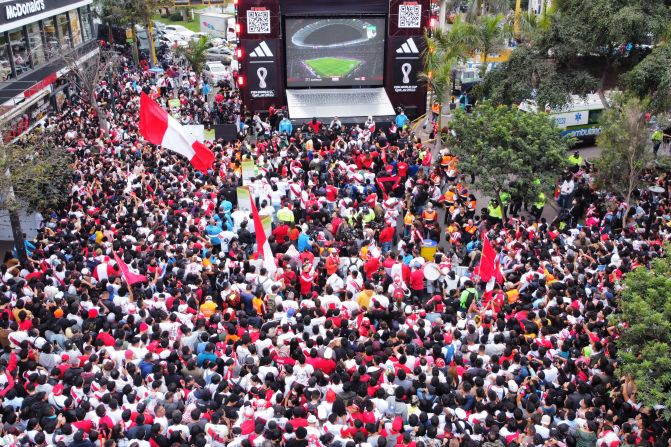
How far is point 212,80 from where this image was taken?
34.2m

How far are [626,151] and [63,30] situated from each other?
83.3 feet

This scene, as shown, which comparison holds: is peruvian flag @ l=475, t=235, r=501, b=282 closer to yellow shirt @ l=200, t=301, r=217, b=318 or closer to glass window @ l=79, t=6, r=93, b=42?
yellow shirt @ l=200, t=301, r=217, b=318

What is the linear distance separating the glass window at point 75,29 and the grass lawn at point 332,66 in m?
13.6

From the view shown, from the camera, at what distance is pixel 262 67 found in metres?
24.7

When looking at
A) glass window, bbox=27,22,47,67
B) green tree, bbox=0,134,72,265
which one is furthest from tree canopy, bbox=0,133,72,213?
glass window, bbox=27,22,47,67

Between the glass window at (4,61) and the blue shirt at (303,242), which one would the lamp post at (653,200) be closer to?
the blue shirt at (303,242)

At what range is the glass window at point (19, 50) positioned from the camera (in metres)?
26.0

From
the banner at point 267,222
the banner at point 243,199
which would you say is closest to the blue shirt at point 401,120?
the banner at point 243,199

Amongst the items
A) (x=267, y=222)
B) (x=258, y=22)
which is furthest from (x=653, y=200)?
(x=258, y=22)

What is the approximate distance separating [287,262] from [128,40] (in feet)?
95.3

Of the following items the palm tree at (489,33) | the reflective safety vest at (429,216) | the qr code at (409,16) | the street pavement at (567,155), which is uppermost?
the qr code at (409,16)

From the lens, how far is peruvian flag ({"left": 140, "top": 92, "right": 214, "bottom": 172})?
50.6 feet

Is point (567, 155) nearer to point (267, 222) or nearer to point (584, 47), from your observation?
point (584, 47)

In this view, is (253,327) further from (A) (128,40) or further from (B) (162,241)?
(A) (128,40)
